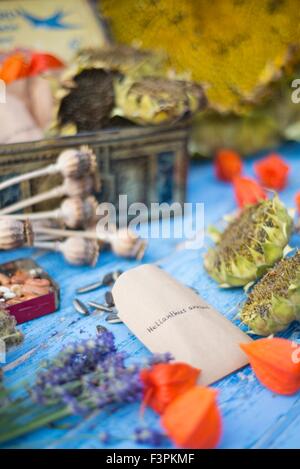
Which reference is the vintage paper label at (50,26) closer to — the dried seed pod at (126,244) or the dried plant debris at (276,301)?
the dried seed pod at (126,244)

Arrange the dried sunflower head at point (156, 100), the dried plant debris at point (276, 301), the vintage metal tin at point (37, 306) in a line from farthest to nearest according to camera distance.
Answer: the dried sunflower head at point (156, 100) < the vintage metal tin at point (37, 306) < the dried plant debris at point (276, 301)

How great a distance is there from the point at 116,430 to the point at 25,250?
0.56 metres

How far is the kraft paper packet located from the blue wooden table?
0.09ft

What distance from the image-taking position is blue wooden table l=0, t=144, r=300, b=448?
0.63m

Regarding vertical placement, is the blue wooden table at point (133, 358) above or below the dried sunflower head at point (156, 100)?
below

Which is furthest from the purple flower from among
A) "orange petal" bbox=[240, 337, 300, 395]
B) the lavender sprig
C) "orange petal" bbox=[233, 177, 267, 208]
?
"orange petal" bbox=[233, 177, 267, 208]

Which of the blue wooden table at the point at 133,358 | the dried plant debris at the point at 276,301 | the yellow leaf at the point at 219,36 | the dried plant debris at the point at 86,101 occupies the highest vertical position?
the yellow leaf at the point at 219,36

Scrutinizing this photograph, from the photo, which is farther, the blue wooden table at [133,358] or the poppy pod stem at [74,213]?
the poppy pod stem at [74,213]

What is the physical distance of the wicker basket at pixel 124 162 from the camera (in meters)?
1.04

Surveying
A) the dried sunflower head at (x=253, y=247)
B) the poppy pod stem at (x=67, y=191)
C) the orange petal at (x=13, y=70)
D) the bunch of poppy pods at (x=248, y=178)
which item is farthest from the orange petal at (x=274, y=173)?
the orange petal at (x=13, y=70)

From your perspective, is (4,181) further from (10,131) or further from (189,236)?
(189,236)

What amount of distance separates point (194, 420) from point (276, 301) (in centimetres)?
22

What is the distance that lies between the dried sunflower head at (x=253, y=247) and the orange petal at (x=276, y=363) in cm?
20

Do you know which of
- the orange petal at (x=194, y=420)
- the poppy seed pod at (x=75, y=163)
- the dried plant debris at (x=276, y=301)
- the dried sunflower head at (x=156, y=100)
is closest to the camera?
the orange petal at (x=194, y=420)
